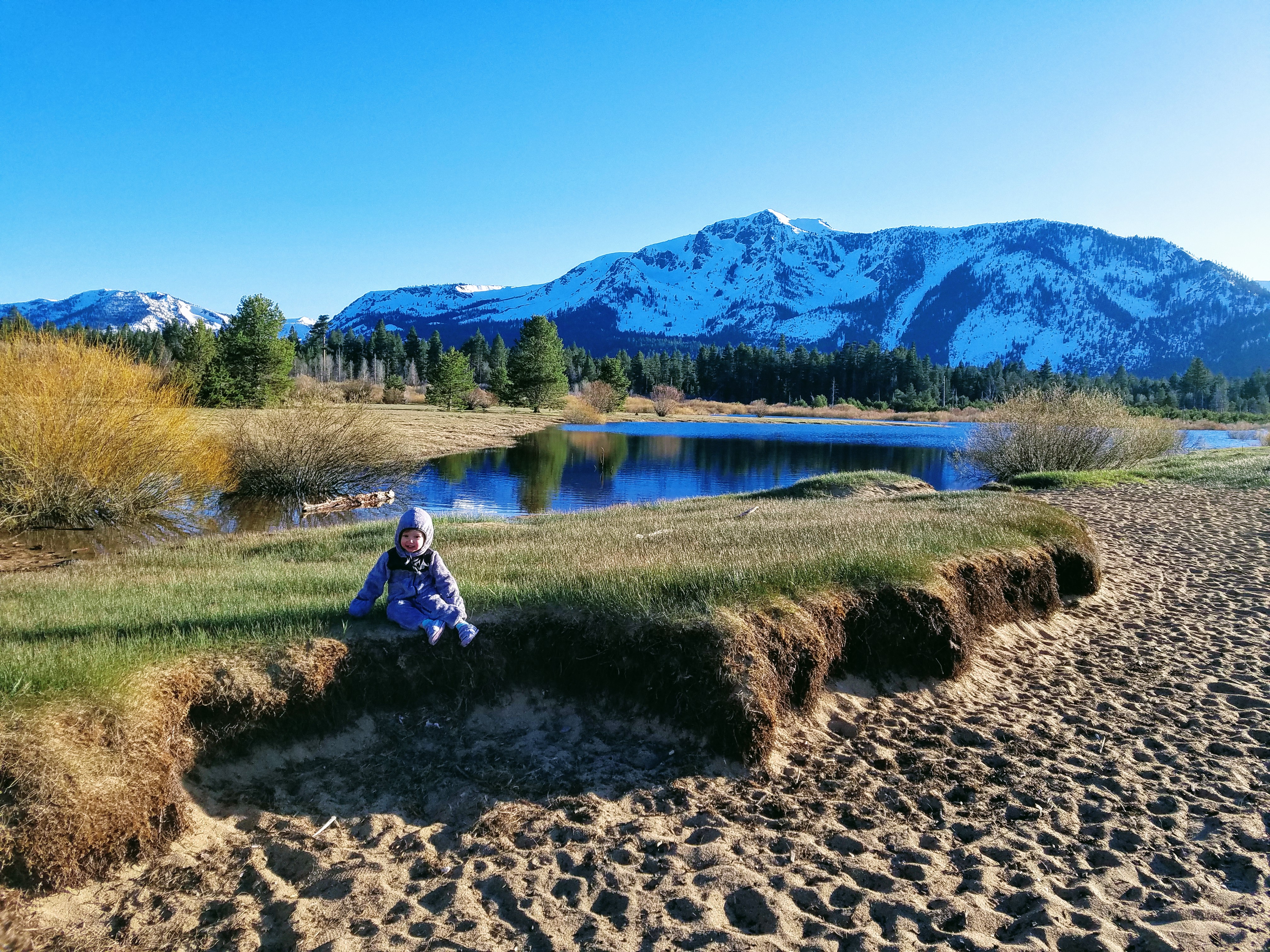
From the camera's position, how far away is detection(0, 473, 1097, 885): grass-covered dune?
4746mm

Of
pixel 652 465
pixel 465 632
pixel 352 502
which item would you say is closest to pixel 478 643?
pixel 465 632

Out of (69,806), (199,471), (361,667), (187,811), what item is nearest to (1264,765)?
(361,667)

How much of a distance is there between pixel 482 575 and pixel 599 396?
86870mm

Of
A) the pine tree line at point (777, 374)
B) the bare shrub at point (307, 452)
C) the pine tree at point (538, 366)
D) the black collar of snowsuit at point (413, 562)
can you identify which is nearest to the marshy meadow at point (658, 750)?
the black collar of snowsuit at point (413, 562)

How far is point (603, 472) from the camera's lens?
4212 centimetres

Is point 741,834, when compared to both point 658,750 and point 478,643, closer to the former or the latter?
point 658,750

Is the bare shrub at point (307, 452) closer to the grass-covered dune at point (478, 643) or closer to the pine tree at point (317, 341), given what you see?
the grass-covered dune at point (478, 643)

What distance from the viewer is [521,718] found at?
21.9 ft

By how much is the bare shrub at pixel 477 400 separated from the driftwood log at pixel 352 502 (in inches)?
2514

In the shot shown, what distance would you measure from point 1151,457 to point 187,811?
43769mm

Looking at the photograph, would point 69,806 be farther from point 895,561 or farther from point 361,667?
point 895,561

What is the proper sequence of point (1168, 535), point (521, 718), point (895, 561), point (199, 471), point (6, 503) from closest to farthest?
point (521, 718)
point (895, 561)
point (1168, 535)
point (6, 503)
point (199, 471)

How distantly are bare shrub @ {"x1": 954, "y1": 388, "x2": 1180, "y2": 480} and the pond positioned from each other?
10.3 ft

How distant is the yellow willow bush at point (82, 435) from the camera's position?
17.9m
